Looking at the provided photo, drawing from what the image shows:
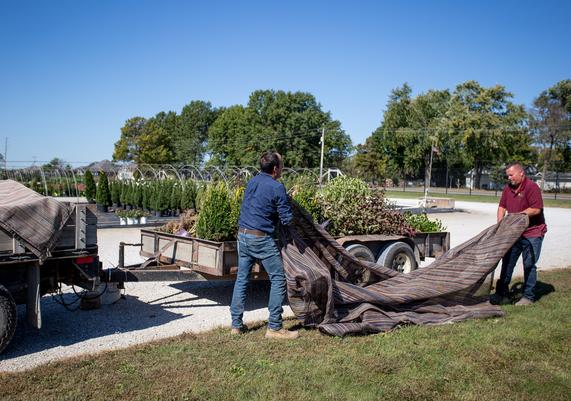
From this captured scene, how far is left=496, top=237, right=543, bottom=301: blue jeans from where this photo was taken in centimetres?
782

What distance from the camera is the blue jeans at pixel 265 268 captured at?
589cm

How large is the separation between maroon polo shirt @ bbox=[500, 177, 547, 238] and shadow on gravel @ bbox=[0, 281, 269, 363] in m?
3.87

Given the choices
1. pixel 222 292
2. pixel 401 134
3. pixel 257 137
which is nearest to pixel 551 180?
pixel 401 134

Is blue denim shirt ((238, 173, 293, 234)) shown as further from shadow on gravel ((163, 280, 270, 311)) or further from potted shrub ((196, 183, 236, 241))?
shadow on gravel ((163, 280, 270, 311))

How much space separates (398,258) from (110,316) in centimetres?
441

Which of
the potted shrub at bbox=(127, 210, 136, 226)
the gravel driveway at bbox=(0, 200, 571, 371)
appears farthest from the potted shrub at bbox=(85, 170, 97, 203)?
the gravel driveway at bbox=(0, 200, 571, 371)

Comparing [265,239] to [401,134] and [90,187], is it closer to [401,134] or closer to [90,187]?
[90,187]

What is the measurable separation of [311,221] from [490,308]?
2.58 meters

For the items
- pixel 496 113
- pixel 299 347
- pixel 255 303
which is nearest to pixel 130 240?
pixel 255 303

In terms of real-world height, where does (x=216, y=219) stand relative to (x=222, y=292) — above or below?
above

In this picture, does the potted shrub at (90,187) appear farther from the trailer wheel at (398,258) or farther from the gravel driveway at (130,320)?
the trailer wheel at (398,258)

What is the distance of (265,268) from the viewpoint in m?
5.96

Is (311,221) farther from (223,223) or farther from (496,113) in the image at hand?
(496,113)

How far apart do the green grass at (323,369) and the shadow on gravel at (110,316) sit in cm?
85
